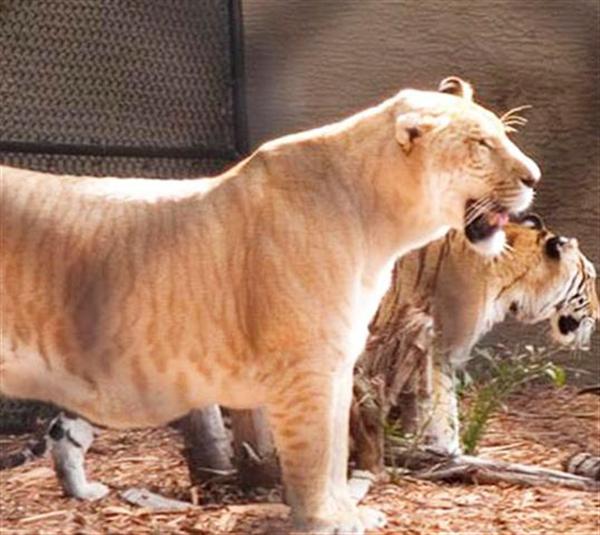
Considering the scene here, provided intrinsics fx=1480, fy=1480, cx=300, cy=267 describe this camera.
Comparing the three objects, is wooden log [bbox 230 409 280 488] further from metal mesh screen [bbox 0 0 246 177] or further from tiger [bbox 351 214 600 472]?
metal mesh screen [bbox 0 0 246 177]

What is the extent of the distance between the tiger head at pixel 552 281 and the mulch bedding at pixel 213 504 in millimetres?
403

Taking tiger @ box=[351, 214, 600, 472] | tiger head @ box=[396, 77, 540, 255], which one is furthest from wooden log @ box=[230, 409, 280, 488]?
tiger head @ box=[396, 77, 540, 255]

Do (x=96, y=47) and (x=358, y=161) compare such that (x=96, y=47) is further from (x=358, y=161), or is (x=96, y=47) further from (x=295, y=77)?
(x=358, y=161)

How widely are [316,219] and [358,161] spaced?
114 mm

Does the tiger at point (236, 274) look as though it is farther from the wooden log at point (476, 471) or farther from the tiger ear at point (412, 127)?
the wooden log at point (476, 471)

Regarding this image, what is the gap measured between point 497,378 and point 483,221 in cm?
100

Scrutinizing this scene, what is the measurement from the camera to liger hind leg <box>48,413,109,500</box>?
239cm

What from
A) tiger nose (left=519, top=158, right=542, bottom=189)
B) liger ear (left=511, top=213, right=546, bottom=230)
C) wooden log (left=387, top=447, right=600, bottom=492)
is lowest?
wooden log (left=387, top=447, right=600, bottom=492)

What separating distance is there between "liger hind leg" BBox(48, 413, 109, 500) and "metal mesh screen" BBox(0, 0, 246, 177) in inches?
17.2

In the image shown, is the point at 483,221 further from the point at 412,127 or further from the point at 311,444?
the point at 311,444

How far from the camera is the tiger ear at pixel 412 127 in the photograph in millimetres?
2178

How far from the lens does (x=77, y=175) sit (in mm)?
2496

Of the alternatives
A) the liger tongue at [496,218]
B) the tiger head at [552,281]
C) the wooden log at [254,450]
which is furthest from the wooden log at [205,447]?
the tiger head at [552,281]

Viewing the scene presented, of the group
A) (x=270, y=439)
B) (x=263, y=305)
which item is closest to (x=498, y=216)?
(x=263, y=305)
